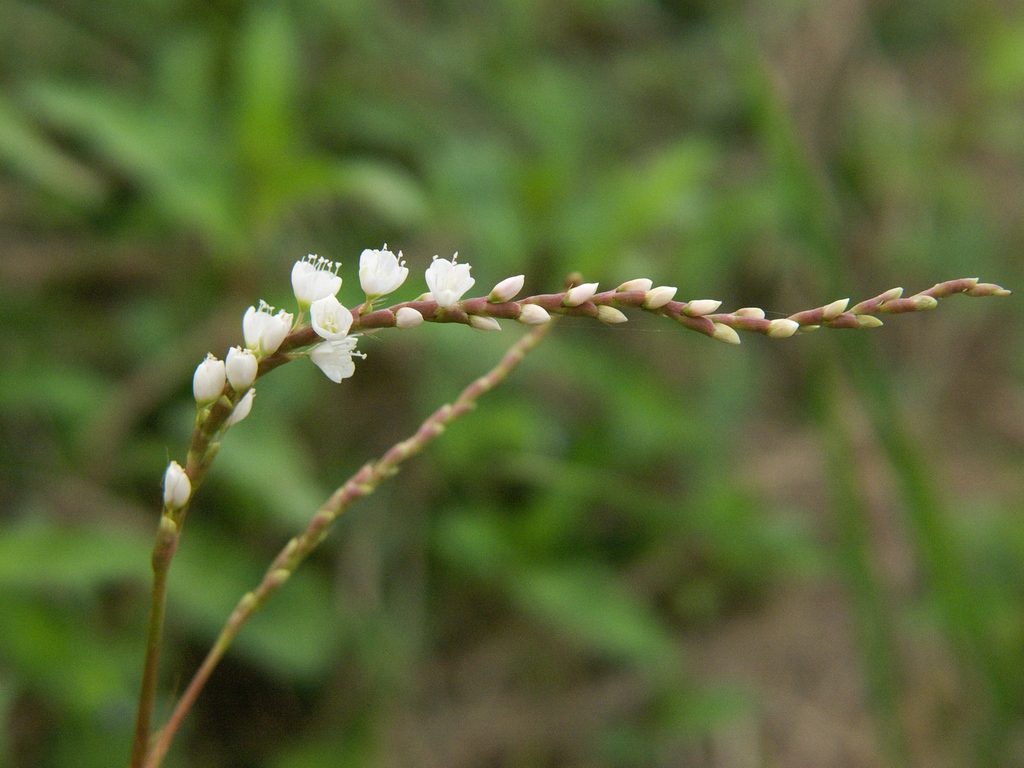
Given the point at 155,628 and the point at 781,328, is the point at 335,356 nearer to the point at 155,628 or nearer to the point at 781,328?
the point at 155,628

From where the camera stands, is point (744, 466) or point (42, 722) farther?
point (744, 466)

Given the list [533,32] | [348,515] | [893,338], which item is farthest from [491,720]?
[533,32]

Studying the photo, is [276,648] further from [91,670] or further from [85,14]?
[85,14]

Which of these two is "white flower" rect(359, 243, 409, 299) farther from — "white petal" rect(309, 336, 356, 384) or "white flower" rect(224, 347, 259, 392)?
"white flower" rect(224, 347, 259, 392)

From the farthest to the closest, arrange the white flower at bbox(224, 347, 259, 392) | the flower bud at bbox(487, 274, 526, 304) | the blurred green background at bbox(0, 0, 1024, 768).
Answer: the blurred green background at bbox(0, 0, 1024, 768) < the flower bud at bbox(487, 274, 526, 304) < the white flower at bbox(224, 347, 259, 392)

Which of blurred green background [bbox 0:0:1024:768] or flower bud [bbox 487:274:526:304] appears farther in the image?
blurred green background [bbox 0:0:1024:768]

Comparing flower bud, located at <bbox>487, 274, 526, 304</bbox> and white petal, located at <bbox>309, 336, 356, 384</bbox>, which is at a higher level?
flower bud, located at <bbox>487, 274, 526, 304</bbox>

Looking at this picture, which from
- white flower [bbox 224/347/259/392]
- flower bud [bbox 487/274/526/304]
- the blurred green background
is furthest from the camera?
the blurred green background

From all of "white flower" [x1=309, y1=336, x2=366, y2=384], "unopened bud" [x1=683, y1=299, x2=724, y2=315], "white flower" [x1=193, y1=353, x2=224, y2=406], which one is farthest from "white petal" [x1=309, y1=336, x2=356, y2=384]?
"unopened bud" [x1=683, y1=299, x2=724, y2=315]
